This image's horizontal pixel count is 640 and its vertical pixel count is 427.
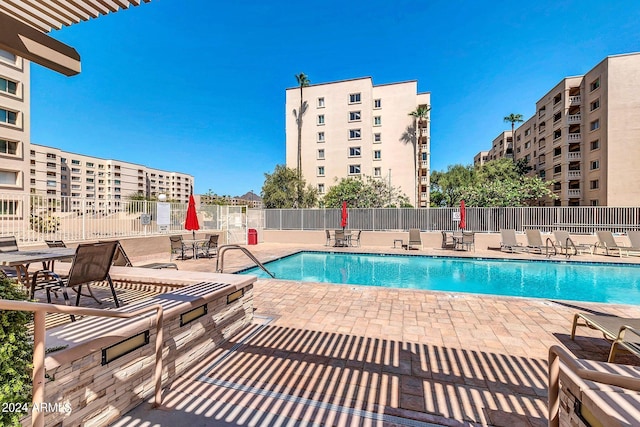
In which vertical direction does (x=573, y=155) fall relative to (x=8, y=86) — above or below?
below

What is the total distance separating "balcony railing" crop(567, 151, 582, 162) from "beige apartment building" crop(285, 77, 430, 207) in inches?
606

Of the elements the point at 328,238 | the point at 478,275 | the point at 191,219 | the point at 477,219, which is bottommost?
the point at 478,275

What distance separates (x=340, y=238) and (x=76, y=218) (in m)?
11.4

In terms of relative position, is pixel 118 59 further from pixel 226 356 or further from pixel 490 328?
pixel 490 328

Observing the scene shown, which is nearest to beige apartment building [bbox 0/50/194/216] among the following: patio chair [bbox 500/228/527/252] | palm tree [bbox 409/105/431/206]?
patio chair [bbox 500/228/527/252]

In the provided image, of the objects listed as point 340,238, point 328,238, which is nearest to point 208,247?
point 340,238

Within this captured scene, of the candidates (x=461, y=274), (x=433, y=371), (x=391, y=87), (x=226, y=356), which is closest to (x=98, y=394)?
(x=226, y=356)

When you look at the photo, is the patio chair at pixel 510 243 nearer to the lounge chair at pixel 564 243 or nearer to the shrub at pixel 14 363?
the lounge chair at pixel 564 243

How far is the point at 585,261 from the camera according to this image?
10.9 meters

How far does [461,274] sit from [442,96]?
29.4 m

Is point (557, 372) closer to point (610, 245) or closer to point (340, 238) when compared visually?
point (340, 238)

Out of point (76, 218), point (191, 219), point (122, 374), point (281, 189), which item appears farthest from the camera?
point (281, 189)

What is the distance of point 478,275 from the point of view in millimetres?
10062

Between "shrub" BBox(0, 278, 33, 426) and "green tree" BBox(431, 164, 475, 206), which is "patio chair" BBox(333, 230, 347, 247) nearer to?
"shrub" BBox(0, 278, 33, 426)
